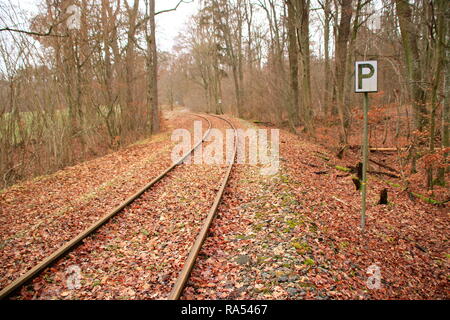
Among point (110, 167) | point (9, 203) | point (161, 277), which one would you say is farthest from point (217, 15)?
point (161, 277)

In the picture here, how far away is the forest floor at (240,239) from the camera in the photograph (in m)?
3.62

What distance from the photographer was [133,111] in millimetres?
16750

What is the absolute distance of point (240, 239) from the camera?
15.4 feet

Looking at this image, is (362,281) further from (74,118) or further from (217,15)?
(217,15)

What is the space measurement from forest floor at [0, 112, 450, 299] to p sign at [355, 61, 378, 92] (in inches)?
97.4

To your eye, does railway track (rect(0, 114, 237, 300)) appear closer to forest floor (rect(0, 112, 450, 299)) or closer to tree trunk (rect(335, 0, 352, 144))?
forest floor (rect(0, 112, 450, 299))

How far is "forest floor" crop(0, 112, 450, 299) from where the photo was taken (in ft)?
11.9

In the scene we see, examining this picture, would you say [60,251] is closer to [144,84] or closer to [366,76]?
[366,76]

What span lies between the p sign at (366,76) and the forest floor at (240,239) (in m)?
2.47

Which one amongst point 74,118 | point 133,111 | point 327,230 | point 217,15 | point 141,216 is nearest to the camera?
point 327,230

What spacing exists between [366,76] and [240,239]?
331 centimetres

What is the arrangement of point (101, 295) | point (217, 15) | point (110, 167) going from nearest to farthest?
point (101, 295), point (110, 167), point (217, 15)

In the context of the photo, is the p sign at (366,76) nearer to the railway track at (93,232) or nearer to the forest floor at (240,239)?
the forest floor at (240,239)
